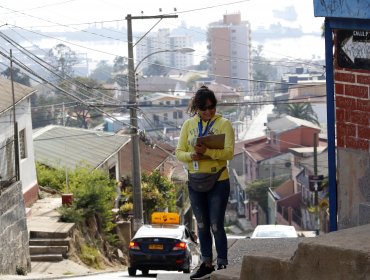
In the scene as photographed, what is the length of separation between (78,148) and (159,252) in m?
21.7

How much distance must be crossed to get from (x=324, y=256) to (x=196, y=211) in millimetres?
2994

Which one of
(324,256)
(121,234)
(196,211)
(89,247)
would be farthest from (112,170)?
(324,256)

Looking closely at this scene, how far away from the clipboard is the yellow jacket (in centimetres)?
4

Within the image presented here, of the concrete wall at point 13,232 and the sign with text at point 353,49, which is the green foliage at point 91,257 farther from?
the sign with text at point 353,49

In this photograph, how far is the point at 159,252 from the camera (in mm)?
20922

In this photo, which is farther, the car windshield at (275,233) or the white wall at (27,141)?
the white wall at (27,141)

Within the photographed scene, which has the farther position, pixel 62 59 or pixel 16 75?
pixel 62 59

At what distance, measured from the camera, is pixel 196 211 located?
9.61 metres

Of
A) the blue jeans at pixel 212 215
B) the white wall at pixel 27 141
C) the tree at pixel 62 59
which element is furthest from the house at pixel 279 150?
the blue jeans at pixel 212 215

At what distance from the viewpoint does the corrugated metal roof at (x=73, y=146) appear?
39.2 metres

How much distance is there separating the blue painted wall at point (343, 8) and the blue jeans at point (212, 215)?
1.74 meters

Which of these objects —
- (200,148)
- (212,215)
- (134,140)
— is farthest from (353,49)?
(134,140)

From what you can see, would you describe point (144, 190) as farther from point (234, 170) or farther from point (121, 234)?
point (234, 170)

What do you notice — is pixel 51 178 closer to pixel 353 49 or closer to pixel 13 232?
pixel 13 232
